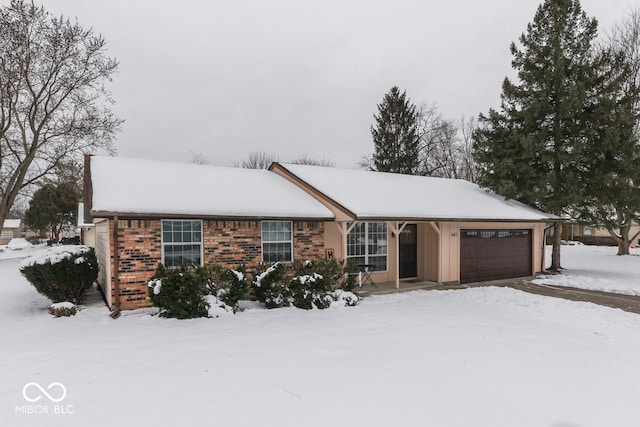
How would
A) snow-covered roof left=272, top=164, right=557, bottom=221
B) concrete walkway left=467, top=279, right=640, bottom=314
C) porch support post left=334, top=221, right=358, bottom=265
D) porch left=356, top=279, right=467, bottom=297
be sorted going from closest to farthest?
1. concrete walkway left=467, top=279, right=640, bottom=314
2. porch support post left=334, top=221, right=358, bottom=265
3. porch left=356, top=279, right=467, bottom=297
4. snow-covered roof left=272, top=164, right=557, bottom=221

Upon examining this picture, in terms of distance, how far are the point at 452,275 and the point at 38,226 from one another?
42199 millimetres

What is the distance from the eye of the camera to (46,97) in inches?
859

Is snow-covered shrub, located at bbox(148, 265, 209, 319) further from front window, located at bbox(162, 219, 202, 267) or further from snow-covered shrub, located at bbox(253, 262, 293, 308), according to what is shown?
snow-covered shrub, located at bbox(253, 262, 293, 308)

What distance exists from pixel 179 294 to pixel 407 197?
8.36m

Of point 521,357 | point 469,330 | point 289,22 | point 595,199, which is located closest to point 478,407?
point 521,357

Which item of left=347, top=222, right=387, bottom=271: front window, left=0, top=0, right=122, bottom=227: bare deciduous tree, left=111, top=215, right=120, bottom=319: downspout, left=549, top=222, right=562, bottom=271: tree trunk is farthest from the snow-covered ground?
left=0, top=0, right=122, bottom=227: bare deciduous tree

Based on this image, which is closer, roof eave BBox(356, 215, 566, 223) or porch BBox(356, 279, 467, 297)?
roof eave BBox(356, 215, 566, 223)

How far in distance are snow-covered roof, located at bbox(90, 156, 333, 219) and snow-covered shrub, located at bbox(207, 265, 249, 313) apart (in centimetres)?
156

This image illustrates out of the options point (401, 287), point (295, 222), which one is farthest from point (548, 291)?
point (295, 222)

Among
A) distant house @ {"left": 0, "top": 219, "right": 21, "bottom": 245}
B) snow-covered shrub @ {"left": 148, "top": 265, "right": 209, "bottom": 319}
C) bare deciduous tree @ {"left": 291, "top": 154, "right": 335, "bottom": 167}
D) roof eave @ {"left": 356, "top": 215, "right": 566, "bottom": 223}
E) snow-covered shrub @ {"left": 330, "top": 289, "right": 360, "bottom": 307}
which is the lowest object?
distant house @ {"left": 0, "top": 219, "right": 21, "bottom": 245}

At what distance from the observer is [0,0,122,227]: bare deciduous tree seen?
1936 centimetres

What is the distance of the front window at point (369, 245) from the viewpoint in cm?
1134

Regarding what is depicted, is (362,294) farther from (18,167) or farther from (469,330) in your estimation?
(18,167)

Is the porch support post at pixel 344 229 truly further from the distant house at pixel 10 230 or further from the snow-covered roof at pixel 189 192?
the distant house at pixel 10 230
